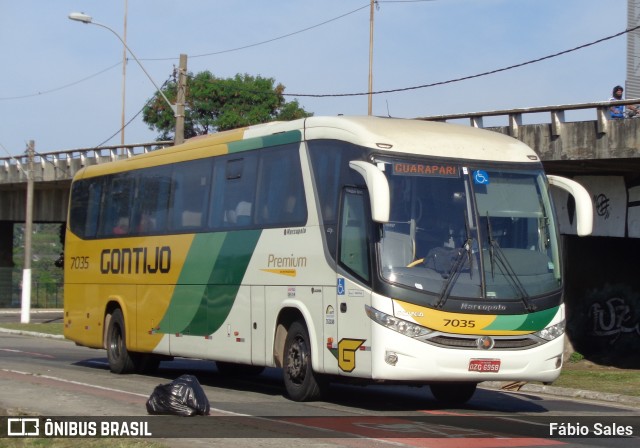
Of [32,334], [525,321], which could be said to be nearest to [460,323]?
[525,321]

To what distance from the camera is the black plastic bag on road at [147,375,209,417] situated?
12.7 metres

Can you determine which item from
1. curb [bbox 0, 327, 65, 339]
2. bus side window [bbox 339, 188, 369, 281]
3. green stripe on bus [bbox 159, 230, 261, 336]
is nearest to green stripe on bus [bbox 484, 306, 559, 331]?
bus side window [bbox 339, 188, 369, 281]

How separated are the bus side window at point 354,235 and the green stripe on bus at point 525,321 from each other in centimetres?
166

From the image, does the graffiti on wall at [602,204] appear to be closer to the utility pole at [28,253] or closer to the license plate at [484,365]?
the license plate at [484,365]

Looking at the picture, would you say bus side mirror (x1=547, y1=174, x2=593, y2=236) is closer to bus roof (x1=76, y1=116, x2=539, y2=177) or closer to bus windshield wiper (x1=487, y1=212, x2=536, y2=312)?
bus roof (x1=76, y1=116, x2=539, y2=177)

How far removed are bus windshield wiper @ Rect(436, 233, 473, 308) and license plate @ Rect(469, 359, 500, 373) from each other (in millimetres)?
804

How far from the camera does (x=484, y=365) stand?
44.7ft

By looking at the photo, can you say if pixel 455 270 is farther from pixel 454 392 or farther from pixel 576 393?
pixel 576 393

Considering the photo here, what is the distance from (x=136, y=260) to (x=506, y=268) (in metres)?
8.41

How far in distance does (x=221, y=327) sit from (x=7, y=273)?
5676cm

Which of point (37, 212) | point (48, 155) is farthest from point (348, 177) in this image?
point (37, 212)

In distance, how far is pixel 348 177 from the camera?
47.0 ft

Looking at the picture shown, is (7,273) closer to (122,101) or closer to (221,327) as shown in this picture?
(122,101)

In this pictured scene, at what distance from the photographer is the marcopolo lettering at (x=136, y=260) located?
19.3 m
